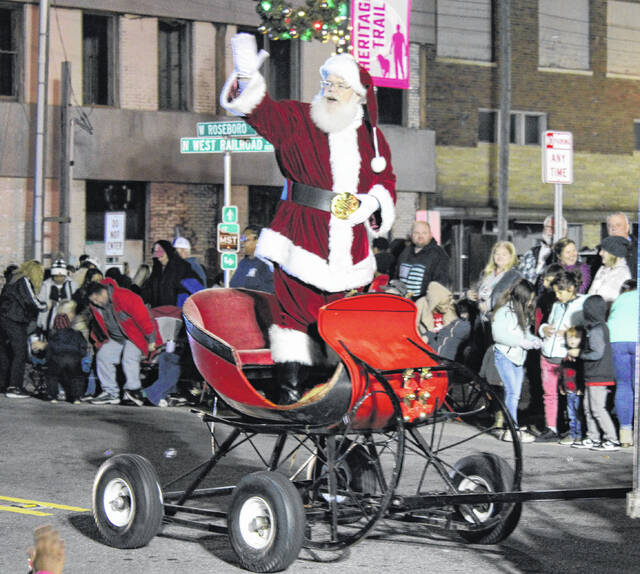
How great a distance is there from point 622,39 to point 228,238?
723 inches

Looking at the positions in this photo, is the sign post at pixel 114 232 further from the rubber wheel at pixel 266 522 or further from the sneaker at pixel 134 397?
the rubber wheel at pixel 266 522

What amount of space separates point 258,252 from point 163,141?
20781 mm

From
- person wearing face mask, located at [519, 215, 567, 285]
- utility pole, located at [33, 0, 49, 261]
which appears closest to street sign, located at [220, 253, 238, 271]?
utility pole, located at [33, 0, 49, 261]

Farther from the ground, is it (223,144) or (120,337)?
(223,144)

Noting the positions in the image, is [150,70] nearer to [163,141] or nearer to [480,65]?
[163,141]

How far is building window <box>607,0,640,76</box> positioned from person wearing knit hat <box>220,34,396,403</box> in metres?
28.5

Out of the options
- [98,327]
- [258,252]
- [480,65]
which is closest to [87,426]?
[98,327]

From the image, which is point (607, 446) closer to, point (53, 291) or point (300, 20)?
point (300, 20)

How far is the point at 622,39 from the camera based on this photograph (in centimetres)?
3491

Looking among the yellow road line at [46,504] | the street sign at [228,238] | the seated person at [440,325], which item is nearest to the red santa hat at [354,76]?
the yellow road line at [46,504]

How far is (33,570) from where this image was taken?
11.5 feet

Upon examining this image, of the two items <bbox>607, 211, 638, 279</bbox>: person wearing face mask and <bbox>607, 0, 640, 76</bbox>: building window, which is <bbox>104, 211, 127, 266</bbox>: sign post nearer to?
<bbox>607, 211, 638, 279</bbox>: person wearing face mask

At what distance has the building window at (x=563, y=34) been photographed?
33469 mm

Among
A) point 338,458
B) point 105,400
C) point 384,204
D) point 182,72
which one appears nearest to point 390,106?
point 182,72
